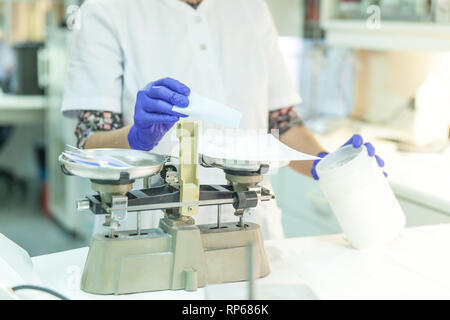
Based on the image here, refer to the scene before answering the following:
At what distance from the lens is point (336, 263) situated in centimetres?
129

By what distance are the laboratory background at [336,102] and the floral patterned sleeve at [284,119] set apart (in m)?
0.44

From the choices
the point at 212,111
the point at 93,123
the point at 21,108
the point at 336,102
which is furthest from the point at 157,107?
the point at 21,108

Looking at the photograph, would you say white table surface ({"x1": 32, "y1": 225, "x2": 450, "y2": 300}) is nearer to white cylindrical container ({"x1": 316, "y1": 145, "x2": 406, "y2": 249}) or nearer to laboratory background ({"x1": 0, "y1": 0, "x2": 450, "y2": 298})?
white cylindrical container ({"x1": 316, "y1": 145, "x2": 406, "y2": 249})

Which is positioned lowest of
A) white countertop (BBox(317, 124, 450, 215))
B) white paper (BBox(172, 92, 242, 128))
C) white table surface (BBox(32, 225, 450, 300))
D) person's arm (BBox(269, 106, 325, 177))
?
white table surface (BBox(32, 225, 450, 300))

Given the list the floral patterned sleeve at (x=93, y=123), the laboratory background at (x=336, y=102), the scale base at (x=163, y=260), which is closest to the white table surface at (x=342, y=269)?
the scale base at (x=163, y=260)

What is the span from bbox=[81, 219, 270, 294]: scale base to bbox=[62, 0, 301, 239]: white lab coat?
327mm

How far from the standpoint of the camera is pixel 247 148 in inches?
48.5

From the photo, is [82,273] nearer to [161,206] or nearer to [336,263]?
[161,206]

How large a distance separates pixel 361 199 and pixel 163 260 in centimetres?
45

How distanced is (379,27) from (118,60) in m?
1.30

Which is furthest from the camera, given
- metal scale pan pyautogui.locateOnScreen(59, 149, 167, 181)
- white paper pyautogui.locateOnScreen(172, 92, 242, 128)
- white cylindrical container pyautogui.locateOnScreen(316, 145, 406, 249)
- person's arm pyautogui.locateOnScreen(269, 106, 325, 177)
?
person's arm pyautogui.locateOnScreen(269, 106, 325, 177)

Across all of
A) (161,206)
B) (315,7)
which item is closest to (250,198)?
(161,206)

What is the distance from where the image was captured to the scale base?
3.56 ft

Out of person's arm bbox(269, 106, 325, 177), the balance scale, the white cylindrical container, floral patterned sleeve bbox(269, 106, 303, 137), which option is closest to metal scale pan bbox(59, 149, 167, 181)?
the balance scale
